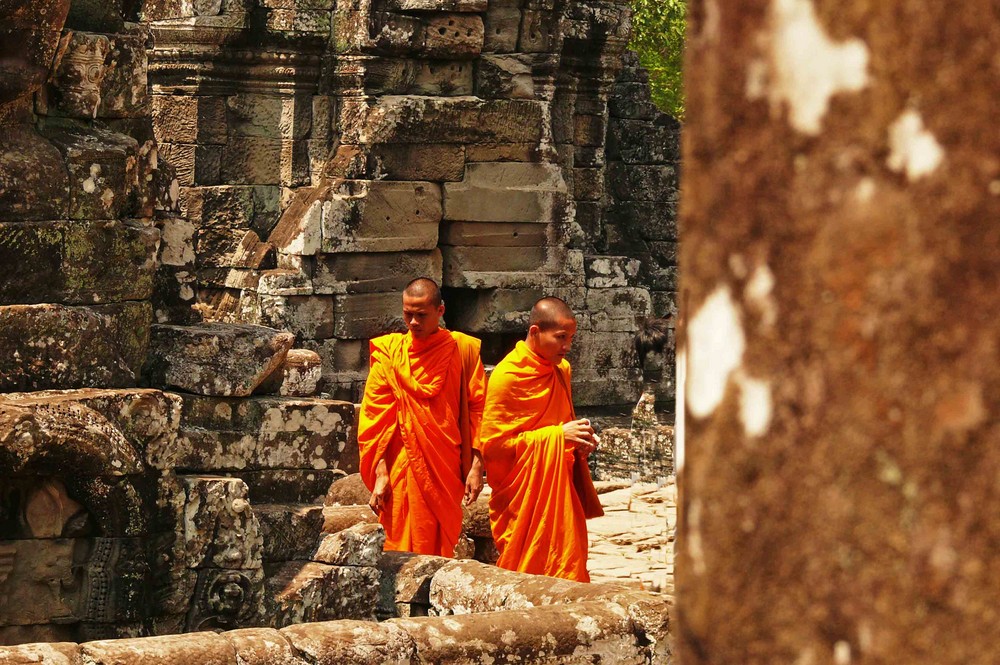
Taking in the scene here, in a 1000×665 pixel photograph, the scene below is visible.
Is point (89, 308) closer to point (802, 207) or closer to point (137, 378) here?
point (137, 378)

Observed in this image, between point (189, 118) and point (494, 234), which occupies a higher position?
point (189, 118)

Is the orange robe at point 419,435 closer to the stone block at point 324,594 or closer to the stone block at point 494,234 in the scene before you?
the stone block at point 324,594

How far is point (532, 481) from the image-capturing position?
27.5 feet

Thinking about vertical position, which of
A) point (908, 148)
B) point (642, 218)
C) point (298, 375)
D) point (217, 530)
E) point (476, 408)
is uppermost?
point (642, 218)

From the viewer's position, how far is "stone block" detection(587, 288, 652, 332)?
14461 mm

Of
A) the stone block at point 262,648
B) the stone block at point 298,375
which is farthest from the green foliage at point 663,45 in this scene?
the stone block at point 262,648

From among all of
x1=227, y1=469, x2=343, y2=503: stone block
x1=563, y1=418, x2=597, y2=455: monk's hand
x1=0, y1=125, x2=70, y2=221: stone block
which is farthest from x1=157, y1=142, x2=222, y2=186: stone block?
x1=0, y1=125, x2=70, y2=221: stone block

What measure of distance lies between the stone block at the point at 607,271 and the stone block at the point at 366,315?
2222 mm

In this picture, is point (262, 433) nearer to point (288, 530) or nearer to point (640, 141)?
point (288, 530)

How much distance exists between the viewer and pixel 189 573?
259 inches

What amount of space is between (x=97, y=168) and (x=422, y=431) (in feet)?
9.35

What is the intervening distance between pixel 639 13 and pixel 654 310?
384 inches

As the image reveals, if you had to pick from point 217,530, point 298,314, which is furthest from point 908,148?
point 298,314

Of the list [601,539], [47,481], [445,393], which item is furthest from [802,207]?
[601,539]
